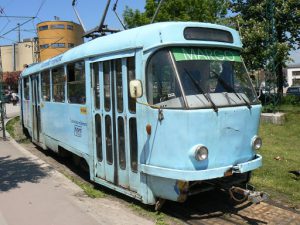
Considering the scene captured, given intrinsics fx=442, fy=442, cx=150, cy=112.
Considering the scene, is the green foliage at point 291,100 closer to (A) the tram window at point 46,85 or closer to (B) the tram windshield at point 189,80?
(A) the tram window at point 46,85

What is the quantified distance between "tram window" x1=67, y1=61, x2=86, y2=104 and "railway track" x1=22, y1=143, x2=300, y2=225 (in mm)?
2631

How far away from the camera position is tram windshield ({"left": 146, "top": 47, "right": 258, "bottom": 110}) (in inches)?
235

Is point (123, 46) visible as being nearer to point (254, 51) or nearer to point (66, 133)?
point (66, 133)

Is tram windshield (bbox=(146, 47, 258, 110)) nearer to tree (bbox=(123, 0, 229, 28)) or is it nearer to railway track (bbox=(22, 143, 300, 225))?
railway track (bbox=(22, 143, 300, 225))

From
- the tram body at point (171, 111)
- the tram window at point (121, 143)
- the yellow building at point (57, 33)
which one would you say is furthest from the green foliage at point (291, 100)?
the yellow building at point (57, 33)

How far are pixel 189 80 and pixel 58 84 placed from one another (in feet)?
15.2

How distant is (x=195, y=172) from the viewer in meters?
5.77

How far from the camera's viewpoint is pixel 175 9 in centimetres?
2725

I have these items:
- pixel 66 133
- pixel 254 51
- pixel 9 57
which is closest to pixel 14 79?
pixel 9 57

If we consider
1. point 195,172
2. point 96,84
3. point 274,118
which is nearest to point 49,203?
point 96,84

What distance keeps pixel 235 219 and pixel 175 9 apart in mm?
22413

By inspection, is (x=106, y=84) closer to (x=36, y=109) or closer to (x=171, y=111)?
(x=171, y=111)

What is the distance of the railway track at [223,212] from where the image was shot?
621 centimetres

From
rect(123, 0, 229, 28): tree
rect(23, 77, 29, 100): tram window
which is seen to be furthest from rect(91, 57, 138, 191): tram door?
rect(123, 0, 229, 28): tree
